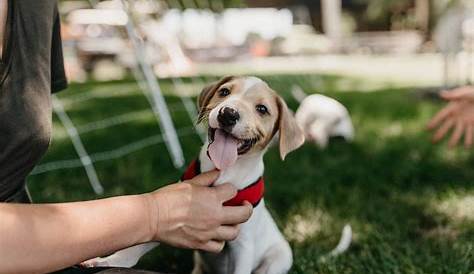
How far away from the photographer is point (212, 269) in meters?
1.94

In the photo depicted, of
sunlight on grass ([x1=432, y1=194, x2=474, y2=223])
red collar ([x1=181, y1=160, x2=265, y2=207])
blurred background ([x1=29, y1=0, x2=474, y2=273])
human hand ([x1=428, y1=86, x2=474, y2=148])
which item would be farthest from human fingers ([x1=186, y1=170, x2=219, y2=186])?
sunlight on grass ([x1=432, y1=194, x2=474, y2=223])

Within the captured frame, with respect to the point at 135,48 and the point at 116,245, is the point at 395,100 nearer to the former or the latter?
the point at 135,48

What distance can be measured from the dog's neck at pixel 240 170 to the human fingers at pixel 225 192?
0.18m

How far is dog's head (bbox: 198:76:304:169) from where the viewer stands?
1680 millimetres

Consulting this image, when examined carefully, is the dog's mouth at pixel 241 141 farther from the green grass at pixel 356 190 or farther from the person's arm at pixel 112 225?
the green grass at pixel 356 190

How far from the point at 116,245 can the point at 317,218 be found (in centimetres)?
144

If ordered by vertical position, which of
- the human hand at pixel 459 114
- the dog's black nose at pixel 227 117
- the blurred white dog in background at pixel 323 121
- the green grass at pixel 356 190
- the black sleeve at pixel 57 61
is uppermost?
the black sleeve at pixel 57 61

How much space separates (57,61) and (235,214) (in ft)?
2.15

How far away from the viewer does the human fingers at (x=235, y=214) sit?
1.53 metres

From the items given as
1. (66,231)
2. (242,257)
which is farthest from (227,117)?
(66,231)

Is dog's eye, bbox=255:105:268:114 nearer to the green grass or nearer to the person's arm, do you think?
the person's arm

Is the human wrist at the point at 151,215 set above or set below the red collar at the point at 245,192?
above

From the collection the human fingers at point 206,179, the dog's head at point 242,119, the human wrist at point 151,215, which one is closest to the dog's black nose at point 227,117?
the dog's head at point 242,119

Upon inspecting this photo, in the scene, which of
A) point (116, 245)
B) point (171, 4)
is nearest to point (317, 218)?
point (116, 245)
